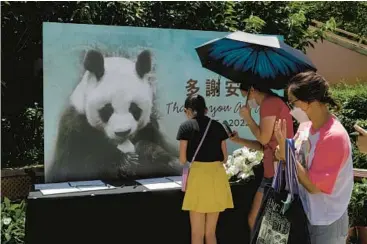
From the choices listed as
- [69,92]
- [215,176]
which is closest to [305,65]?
[215,176]

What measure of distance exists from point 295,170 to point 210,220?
5.30ft

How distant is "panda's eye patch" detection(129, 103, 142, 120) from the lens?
4729 mm

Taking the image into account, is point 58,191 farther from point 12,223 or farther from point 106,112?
point 106,112

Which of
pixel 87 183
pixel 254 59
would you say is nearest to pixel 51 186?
pixel 87 183

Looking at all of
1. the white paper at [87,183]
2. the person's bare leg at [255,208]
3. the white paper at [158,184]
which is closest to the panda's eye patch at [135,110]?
the white paper at [158,184]

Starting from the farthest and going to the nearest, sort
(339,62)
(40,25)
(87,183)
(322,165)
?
(339,62) → (40,25) → (87,183) → (322,165)

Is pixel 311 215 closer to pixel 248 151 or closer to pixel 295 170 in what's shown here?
pixel 295 170

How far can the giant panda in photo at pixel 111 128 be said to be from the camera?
14.6 ft

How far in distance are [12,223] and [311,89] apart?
2.76m

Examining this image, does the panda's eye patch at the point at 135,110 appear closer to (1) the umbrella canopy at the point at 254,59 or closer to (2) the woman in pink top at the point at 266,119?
(1) the umbrella canopy at the point at 254,59

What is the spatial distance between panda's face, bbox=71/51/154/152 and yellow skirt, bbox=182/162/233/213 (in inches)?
42.1

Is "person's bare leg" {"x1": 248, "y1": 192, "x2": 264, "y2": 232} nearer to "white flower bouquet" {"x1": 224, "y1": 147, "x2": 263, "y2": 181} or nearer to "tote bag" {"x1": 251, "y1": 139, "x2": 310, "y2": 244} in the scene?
"white flower bouquet" {"x1": 224, "y1": 147, "x2": 263, "y2": 181}

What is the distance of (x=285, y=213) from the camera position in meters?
2.63

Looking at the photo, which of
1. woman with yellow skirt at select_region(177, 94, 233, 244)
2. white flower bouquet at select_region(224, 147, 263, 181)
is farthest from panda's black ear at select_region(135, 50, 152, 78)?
white flower bouquet at select_region(224, 147, 263, 181)
